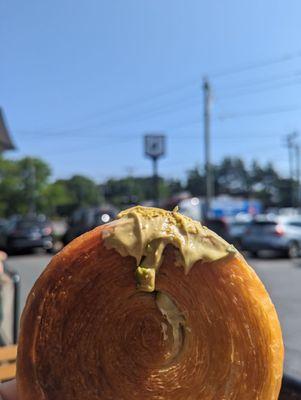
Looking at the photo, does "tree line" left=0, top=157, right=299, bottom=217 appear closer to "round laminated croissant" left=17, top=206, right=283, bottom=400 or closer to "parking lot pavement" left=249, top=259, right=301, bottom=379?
"parking lot pavement" left=249, top=259, right=301, bottom=379

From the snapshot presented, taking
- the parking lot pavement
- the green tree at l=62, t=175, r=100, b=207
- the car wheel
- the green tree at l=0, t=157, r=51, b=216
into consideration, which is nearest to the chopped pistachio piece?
the parking lot pavement

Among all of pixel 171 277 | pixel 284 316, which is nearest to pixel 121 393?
pixel 171 277

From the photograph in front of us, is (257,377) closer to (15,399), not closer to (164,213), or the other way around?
(164,213)

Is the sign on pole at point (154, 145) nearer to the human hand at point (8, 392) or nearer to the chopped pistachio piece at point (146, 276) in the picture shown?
the human hand at point (8, 392)

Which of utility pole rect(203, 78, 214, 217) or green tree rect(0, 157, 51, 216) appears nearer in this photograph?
utility pole rect(203, 78, 214, 217)

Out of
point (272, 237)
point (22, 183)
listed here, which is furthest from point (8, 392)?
point (22, 183)

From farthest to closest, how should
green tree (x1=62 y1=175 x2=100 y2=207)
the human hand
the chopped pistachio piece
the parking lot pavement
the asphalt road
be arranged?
green tree (x1=62 y1=175 x2=100 y2=207), the asphalt road, the parking lot pavement, the human hand, the chopped pistachio piece

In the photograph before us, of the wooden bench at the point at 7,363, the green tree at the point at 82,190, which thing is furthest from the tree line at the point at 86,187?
the wooden bench at the point at 7,363
